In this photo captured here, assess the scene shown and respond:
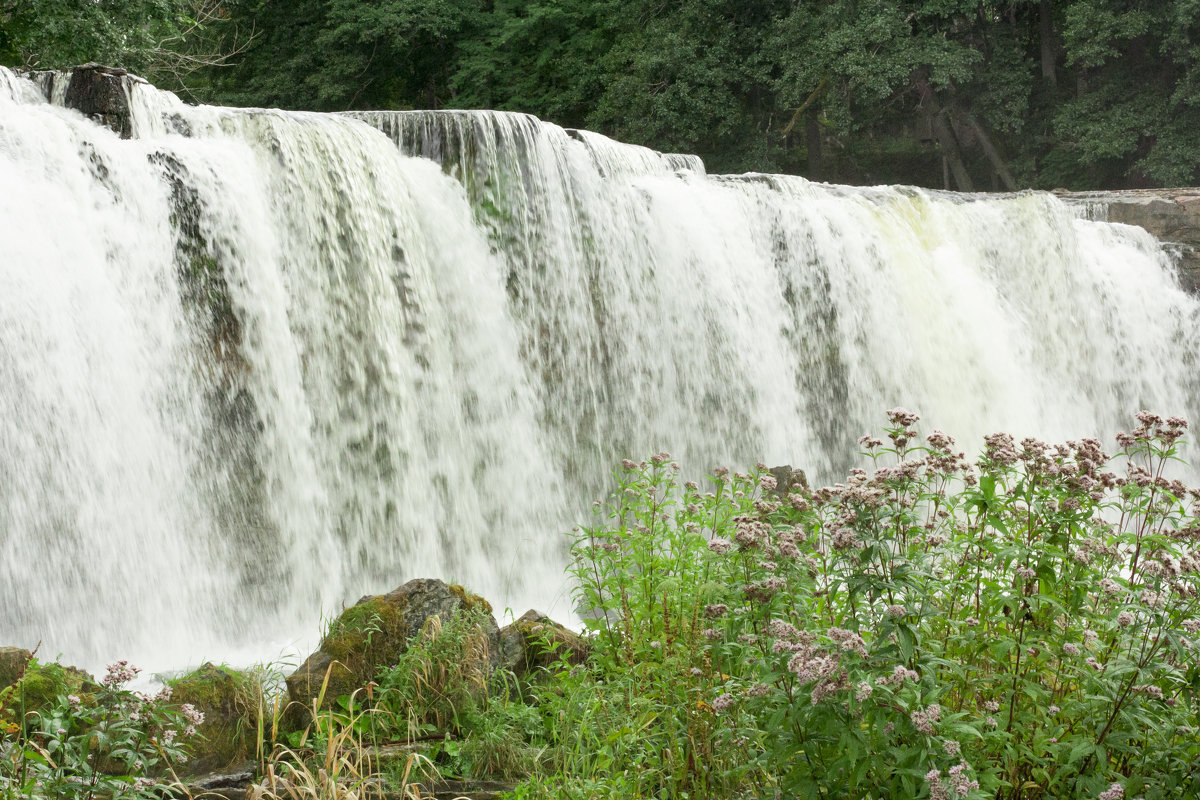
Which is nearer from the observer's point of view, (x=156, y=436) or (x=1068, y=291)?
(x=156, y=436)

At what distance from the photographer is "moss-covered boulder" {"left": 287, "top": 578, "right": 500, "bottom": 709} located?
15.2 ft

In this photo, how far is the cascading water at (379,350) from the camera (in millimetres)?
6293

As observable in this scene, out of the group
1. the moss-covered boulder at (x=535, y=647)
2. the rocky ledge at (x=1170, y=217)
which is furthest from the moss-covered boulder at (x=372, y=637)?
the rocky ledge at (x=1170, y=217)

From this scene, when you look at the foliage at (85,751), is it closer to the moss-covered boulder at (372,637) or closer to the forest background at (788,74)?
the moss-covered boulder at (372,637)

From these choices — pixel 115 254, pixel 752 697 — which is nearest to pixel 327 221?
pixel 115 254

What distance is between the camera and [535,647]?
16.4 feet

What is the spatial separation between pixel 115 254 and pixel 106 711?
447 centimetres

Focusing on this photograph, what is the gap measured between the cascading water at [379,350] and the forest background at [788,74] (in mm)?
9218

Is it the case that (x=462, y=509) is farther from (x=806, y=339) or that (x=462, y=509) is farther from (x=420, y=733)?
(x=806, y=339)

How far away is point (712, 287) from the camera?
1047 cm

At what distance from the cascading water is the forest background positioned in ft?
30.2

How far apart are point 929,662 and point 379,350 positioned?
5817mm

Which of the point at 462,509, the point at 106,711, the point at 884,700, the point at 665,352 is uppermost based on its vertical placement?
the point at 665,352

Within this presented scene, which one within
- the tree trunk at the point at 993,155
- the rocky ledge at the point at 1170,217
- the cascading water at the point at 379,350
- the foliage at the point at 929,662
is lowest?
the foliage at the point at 929,662
